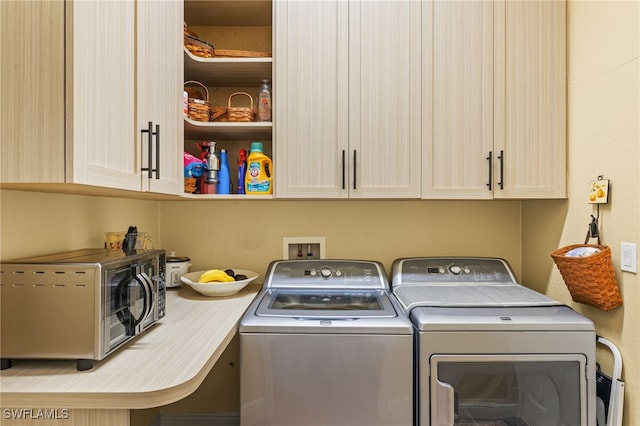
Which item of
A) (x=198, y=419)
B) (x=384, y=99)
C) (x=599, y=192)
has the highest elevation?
(x=384, y=99)

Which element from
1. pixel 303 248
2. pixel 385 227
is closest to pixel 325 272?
pixel 303 248

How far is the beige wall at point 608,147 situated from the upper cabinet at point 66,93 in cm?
171

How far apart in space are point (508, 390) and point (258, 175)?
1.36m

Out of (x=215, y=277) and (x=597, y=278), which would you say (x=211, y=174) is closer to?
(x=215, y=277)

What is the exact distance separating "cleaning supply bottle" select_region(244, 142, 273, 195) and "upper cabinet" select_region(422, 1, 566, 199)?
29.3 inches

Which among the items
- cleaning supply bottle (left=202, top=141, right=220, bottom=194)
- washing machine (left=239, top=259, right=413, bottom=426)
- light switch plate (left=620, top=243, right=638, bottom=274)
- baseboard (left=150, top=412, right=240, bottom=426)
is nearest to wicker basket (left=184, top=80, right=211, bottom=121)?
cleaning supply bottle (left=202, top=141, right=220, bottom=194)

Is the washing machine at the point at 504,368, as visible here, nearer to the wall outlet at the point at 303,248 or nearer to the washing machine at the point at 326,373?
the washing machine at the point at 326,373

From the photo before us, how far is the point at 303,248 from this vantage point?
82.8 inches

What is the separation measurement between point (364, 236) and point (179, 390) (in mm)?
1386

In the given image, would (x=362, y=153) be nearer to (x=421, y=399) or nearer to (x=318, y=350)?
(x=318, y=350)

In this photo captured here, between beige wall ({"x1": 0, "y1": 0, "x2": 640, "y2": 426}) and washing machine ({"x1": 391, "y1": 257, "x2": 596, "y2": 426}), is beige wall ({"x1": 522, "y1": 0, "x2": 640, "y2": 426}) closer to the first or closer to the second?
beige wall ({"x1": 0, "y1": 0, "x2": 640, "y2": 426})

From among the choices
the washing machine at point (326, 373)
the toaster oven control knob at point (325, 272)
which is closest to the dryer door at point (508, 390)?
the washing machine at point (326, 373)

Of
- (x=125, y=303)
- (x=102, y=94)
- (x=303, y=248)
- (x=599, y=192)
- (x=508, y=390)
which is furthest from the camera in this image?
(x=303, y=248)

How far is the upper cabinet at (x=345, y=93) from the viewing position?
1.71 m
